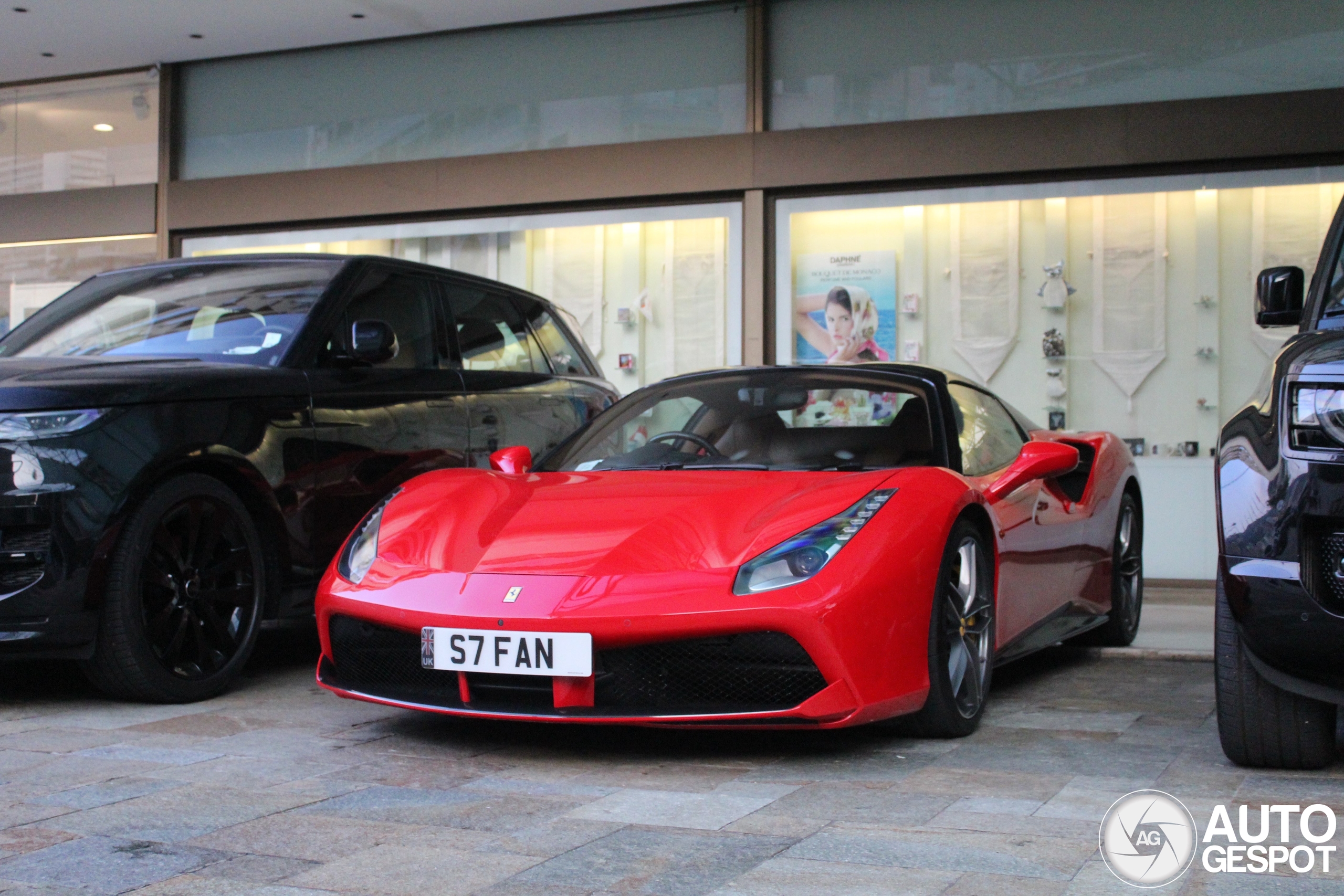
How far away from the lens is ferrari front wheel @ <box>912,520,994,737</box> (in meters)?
3.76

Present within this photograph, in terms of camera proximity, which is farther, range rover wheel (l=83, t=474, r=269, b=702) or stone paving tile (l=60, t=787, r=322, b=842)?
range rover wheel (l=83, t=474, r=269, b=702)

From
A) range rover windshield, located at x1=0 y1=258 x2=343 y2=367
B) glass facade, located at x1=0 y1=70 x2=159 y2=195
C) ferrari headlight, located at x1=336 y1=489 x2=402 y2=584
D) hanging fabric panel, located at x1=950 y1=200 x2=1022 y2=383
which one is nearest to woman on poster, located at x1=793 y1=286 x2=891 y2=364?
hanging fabric panel, located at x1=950 y1=200 x2=1022 y2=383

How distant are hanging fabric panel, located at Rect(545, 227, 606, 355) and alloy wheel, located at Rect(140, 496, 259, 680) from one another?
18.7 ft

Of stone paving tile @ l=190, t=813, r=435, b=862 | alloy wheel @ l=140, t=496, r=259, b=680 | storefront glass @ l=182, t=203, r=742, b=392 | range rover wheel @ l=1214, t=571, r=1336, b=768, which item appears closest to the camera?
stone paving tile @ l=190, t=813, r=435, b=862

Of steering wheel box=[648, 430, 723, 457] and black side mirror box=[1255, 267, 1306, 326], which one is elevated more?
black side mirror box=[1255, 267, 1306, 326]

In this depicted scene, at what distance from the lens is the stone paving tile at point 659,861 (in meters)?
2.47

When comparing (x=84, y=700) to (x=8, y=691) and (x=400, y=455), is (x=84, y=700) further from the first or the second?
(x=400, y=455)

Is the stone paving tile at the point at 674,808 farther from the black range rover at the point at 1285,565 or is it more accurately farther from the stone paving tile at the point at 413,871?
the black range rover at the point at 1285,565

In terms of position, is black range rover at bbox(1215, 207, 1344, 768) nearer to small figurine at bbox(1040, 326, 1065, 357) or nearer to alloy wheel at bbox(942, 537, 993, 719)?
alloy wheel at bbox(942, 537, 993, 719)

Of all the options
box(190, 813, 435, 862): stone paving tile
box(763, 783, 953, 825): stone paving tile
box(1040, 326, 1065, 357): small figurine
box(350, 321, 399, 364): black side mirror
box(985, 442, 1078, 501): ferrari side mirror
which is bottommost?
box(763, 783, 953, 825): stone paving tile

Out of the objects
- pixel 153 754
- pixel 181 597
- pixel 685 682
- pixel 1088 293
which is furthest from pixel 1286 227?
pixel 153 754

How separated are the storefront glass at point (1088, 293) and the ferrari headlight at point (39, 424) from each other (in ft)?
20.1

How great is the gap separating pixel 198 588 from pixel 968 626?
2.46 m

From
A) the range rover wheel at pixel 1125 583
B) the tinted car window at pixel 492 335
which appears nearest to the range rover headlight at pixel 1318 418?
the range rover wheel at pixel 1125 583
